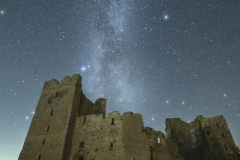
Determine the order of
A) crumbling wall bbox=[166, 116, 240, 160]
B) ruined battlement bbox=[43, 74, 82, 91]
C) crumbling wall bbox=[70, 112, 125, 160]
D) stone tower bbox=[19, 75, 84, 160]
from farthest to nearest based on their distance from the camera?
ruined battlement bbox=[43, 74, 82, 91]
crumbling wall bbox=[166, 116, 240, 160]
stone tower bbox=[19, 75, 84, 160]
crumbling wall bbox=[70, 112, 125, 160]

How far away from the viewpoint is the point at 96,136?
26672mm

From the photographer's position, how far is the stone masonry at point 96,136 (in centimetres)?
2509

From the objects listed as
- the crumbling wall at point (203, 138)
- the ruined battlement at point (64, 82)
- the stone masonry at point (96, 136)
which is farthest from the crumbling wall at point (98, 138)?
the crumbling wall at point (203, 138)

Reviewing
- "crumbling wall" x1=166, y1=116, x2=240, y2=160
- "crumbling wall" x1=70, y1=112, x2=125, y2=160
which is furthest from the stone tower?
"crumbling wall" x1=166, y1=116, x2=240, y2=160

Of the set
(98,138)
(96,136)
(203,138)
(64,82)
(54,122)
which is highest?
(64,82)

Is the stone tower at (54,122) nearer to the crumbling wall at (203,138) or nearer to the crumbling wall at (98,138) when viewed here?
the crumbling wall at (98,138)

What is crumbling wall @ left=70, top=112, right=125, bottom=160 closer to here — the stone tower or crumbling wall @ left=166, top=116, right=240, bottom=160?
the stone tower

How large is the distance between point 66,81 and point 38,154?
12258mm

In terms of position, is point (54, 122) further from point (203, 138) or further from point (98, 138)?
point (203, 138)

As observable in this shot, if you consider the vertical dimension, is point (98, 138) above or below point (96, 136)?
below

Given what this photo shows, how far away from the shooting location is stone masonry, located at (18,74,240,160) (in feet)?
82.3

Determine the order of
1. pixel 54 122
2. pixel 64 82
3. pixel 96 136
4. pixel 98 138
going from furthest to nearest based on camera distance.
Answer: pixel 64 82 < pixel 54 122 < pixel 96 136 < pixel 98 138

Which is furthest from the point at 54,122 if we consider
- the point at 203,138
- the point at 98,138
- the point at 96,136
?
the point at 203,138

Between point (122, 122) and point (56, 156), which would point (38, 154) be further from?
point (122, 122)
